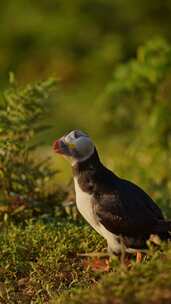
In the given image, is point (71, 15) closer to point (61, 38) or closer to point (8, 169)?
point (61, 38)

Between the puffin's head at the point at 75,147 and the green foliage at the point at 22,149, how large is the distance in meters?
1.23

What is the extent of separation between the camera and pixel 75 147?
17.8 ft

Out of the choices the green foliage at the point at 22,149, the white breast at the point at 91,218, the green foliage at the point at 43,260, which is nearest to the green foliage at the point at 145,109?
the green foliage at the point at 22,149

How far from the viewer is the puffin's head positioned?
17.8 ft

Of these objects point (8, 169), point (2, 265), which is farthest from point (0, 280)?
point (8, 169)

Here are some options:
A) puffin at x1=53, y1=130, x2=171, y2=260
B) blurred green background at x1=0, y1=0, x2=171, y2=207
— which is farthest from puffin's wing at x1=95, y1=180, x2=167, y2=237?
blurred green background at x1=0, y1=0, x2=171, y2=207

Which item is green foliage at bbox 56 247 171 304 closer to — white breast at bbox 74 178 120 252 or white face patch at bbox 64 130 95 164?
white breast at bbox 74 178 120 252

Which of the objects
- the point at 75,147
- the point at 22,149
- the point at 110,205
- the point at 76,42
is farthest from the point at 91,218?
the point at 76,42

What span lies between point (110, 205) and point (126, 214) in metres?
0.10

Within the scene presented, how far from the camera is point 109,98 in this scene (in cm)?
880

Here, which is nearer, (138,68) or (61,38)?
(138,68)

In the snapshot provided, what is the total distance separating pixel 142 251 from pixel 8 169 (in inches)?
66.6

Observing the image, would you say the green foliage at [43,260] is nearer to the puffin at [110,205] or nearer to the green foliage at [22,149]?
the puffin at [110,205]

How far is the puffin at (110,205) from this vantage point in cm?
530
